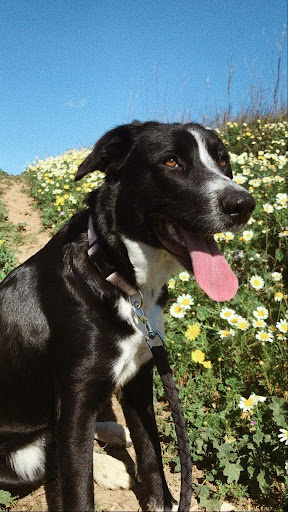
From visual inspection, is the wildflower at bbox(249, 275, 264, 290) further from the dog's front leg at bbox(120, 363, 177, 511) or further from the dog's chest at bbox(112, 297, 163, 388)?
the dog's chest at bbox(112, 297, 163, 388)

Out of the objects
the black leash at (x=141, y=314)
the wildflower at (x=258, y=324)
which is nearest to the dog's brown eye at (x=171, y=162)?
the black leash at (x=141, y=314)

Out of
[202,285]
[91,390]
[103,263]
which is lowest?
[91,390]

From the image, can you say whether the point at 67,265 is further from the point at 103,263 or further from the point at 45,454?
the point at 45,454

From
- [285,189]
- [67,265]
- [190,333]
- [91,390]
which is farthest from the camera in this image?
[285,189]

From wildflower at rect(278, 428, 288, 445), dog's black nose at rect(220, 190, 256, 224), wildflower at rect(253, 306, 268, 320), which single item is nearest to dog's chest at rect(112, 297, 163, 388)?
dog's black nose at rect(220, 190, 256, 224)

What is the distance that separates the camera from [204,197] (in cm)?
238

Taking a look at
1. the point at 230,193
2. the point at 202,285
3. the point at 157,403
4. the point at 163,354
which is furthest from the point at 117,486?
the point at 230,193

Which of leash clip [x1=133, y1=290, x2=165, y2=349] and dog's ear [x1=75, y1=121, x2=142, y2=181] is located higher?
dog's ear [x1=75, y1=121, x2=142, y2=181]

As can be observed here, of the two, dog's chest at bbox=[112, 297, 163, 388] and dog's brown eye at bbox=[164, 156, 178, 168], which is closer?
dog's chest at bbox=[112, 297, 163, 388]

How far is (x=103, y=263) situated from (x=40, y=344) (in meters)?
0.56

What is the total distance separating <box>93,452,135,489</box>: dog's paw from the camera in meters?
2.90

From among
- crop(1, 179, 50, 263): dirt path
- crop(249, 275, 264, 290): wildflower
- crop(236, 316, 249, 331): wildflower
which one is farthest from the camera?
crop(1, 179, 50, 263): dirt path

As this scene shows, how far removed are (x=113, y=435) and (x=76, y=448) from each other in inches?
42.9

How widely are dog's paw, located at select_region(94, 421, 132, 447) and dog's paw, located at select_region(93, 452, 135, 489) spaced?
0.27 metres
